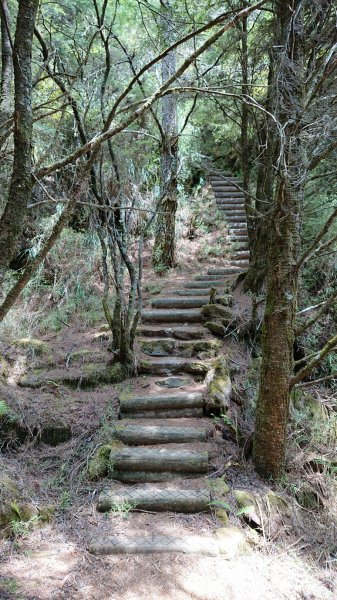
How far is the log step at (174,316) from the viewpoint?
565cm

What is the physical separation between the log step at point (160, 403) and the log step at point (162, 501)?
3.31 ft

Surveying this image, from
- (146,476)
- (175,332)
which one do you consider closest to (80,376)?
(175,332)

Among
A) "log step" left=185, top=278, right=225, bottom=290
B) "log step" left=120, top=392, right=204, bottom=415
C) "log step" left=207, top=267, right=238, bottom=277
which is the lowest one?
"log step" left=120, top=392, right=204, bottom=415

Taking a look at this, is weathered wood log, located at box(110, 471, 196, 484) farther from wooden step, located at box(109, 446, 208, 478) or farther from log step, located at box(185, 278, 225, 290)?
log step, located at box(185, 278, 225, 290)

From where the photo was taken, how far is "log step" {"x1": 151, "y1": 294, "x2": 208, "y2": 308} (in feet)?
19.8

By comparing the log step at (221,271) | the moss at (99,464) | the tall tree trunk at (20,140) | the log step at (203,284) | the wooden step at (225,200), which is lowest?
the moss at (99,464)

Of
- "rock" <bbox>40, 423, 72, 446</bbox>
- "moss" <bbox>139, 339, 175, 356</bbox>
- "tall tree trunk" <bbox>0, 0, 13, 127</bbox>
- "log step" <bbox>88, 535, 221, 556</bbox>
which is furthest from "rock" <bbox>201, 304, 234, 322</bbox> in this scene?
"tall tree trunk" <bbox>0, 0, 13, 127</bbox>

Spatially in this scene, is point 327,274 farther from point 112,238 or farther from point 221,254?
point 112,238

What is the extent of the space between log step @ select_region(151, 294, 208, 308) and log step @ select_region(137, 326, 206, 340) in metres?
0.73

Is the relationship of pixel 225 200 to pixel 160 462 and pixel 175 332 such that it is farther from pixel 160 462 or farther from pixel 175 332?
pixel 160 462

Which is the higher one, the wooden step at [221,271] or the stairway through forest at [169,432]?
the wooden step at [221,271]

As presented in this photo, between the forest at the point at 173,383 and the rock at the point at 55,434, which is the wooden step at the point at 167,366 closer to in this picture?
the forest at the point at 173,383

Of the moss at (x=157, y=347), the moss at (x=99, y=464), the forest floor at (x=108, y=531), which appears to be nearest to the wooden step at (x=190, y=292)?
the moss at (x=157, y=347)

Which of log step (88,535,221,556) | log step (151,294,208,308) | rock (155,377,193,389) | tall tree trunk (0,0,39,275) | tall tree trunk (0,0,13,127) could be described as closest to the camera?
tall tree trunk (0,0,39,275)
